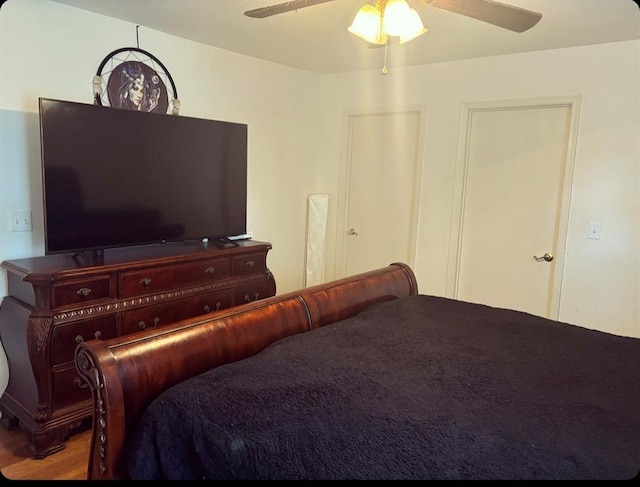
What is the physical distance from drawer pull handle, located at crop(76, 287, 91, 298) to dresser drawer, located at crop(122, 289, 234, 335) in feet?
0.78

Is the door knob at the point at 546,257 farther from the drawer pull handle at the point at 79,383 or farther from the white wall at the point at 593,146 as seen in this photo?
the drawer pull handle at the point at 79,383

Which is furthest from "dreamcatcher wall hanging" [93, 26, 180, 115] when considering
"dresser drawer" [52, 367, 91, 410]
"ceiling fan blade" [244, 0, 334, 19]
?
"dresser drawer" [52, 367, 91, 410]

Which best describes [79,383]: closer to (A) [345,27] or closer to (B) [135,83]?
(B) [135,83]

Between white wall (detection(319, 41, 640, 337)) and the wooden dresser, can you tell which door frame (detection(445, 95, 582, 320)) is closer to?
white wall (detection(319, 41, 640, 337))

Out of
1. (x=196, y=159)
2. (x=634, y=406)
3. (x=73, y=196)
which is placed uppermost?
(x=196, y=159)

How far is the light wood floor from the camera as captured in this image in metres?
2.21

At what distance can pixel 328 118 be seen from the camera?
447 centimetres

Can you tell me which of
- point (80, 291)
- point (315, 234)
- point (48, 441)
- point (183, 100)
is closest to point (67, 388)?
point (48, 441)

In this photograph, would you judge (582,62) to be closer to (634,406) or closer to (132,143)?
(634,406)

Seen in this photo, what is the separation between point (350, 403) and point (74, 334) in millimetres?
1700

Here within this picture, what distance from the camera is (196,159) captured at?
3141mm

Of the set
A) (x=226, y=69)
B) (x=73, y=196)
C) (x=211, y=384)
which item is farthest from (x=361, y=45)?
(x=211, y=384)

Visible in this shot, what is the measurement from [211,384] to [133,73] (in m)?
2.38

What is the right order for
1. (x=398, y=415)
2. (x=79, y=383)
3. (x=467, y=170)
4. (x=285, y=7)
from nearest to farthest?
(x=398, y=415)
(x=285, y=7)
(x=79, y=383)
(x=467, y=170)
